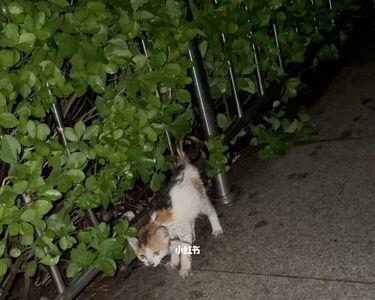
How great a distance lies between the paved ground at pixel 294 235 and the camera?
245cm

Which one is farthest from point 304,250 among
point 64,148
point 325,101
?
point 325,101

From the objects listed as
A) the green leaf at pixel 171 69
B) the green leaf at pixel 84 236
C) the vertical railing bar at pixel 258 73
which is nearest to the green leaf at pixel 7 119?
the green leaf at pixel 84 236

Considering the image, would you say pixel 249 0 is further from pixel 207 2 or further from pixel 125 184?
pixel 125 184

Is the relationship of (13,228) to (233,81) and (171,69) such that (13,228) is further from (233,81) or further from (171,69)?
(233,81)

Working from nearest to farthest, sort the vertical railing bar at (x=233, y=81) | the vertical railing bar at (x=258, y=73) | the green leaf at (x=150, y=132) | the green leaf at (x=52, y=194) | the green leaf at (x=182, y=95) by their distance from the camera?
1. the green leaf at (x=52, y=194)
2. the green leaf at (x=150, y=132)
3. the green leaf at (x=182, y=95)
4. the vertical railing bar at (x=233, y=81)
5. the vertical railing bar at (x=258, y=73)

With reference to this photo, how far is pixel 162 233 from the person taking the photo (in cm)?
282

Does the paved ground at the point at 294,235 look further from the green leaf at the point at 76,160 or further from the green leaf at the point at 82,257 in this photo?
the green leaf at the point at 76,160

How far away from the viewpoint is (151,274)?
117 inches

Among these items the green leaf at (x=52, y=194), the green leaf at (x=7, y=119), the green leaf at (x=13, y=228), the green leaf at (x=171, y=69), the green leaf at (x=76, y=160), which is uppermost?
the green leaf at (x=7, y=119)

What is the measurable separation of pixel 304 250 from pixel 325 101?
7.66 ft

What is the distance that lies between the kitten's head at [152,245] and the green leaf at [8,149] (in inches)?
43.3

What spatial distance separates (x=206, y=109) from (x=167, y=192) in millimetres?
637

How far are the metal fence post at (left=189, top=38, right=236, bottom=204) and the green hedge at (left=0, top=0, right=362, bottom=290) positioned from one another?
98 millimetres

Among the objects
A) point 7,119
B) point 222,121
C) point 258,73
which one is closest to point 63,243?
point 7,119
